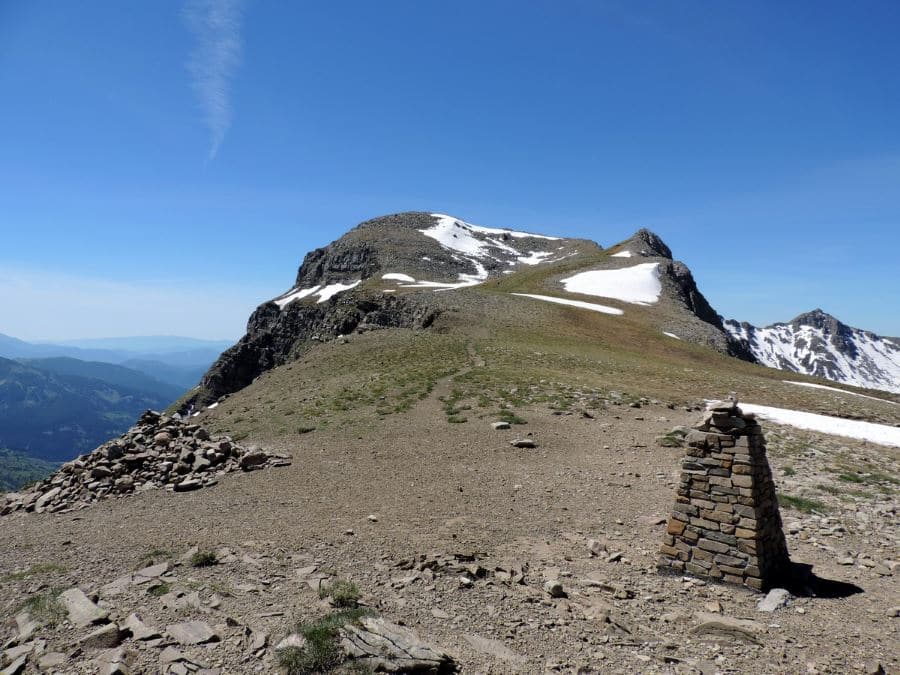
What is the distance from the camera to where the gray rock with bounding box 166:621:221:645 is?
6.66m

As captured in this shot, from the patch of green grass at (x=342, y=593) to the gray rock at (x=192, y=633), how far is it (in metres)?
1.68

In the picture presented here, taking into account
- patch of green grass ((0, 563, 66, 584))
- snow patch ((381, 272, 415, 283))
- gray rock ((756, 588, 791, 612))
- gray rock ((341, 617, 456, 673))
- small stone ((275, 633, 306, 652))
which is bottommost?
patch of green grass ((0, 563, 66, 584))

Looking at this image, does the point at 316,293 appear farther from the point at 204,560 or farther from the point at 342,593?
the point at 342,593

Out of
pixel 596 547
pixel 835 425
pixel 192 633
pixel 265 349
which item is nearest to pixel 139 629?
pixel 192 633

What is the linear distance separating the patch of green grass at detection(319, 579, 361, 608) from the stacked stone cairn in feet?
18.6

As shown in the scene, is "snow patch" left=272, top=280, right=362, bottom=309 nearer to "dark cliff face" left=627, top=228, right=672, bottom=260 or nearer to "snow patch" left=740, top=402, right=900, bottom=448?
"dark cliff face" left=627, top=228, right=672, bottom=260

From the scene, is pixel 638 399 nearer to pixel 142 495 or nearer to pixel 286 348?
pixel 142 495

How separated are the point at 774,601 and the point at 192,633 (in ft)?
29.6

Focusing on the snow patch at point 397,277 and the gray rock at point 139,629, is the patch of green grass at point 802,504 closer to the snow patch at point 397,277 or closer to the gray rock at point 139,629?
the gray rock at point 139,629

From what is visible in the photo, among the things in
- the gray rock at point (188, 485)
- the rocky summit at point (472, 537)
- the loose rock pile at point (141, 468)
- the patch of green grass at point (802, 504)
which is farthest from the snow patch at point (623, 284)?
the gray rock at point (188, 485)

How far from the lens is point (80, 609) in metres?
7.50

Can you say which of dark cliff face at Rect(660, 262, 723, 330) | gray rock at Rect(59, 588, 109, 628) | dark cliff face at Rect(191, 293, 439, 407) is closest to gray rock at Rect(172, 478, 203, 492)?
gray rock at Rect(59, 588, 109, 628)

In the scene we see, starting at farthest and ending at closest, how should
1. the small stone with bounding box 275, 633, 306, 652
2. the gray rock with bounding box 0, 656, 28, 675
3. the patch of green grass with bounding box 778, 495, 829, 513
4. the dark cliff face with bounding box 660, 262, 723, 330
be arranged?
the dark cliff face with bounding box 660, 262, 723, 330, the patch of green grass with bounding box 778, 495, 829, 513, the small stone with bounding box 275, 633, 306, 652, the gray rock with bounding box 0, 656, 28, 675

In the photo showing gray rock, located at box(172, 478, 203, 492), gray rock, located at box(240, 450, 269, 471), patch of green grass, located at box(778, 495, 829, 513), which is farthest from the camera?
gray rock, located at box(240, 450, 269, 471)
